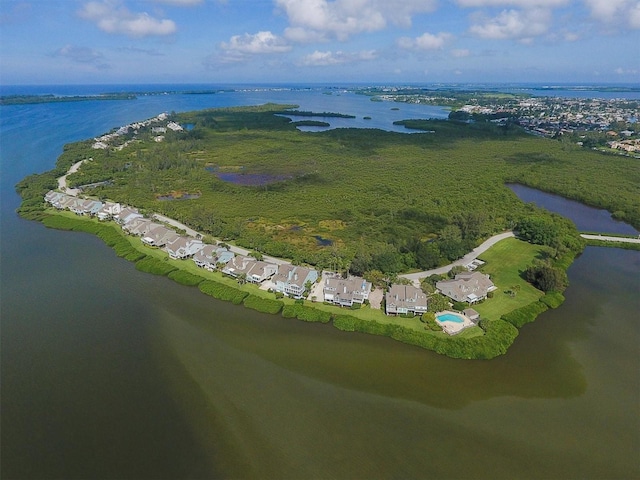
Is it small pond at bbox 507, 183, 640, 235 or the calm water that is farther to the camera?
small pond at bbox 507, 183, 640, 235

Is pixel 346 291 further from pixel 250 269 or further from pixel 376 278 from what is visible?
pixel 250 269

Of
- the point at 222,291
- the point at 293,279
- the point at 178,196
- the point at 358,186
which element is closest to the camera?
the point at 293,279

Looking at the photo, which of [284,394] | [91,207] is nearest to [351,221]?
[284,394]

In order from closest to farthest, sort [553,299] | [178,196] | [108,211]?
[553,299] < [108,211] < [178,196]

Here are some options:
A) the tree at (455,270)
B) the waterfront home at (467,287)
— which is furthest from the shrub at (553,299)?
the tree at (455,270)

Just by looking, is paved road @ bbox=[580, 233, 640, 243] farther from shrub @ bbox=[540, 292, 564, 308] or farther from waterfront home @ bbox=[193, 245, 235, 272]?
waterfront home @ bbox=[193, 245, 235, 272]

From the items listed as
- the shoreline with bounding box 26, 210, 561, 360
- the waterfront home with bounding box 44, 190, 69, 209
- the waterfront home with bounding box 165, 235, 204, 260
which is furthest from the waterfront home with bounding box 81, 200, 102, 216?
the waterfront home with bounding box 165, 235, 204, 260

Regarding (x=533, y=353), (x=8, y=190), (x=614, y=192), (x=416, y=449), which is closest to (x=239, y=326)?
(x=416, y=449)
